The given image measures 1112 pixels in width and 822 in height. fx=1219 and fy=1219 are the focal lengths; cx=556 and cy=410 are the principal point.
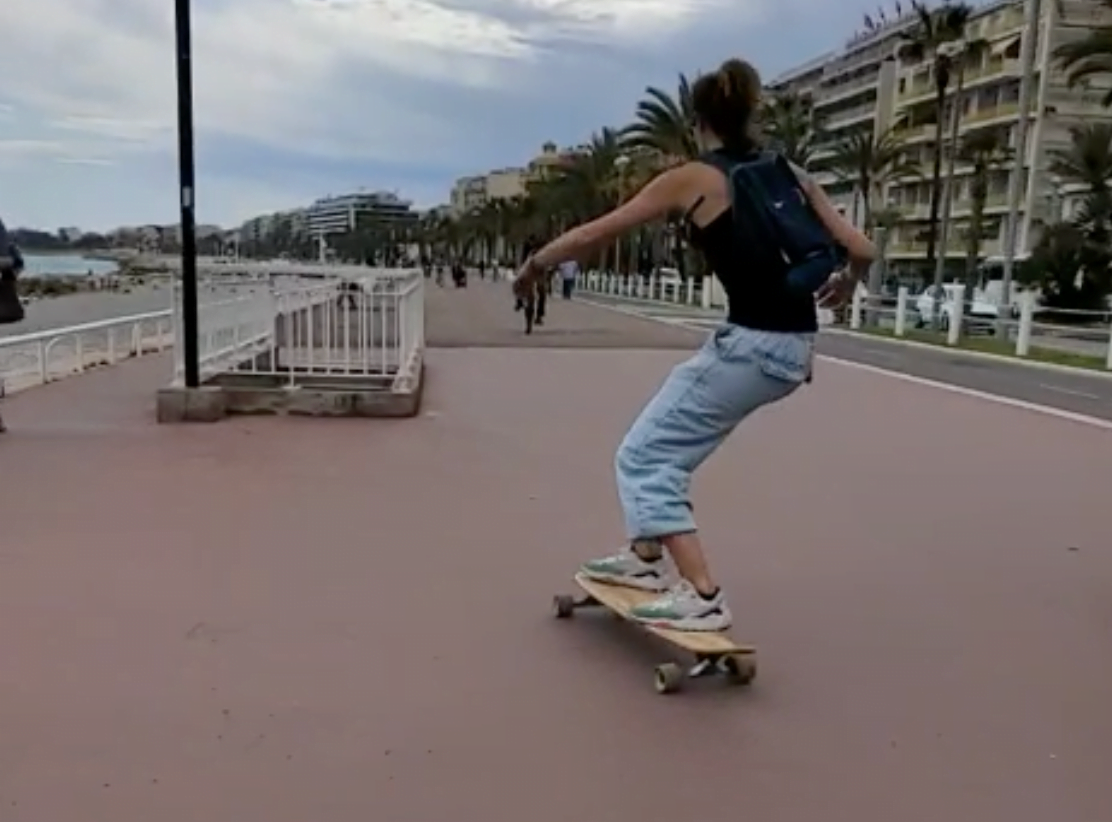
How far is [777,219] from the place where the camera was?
3.44 meters

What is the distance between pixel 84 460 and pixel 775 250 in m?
4.96

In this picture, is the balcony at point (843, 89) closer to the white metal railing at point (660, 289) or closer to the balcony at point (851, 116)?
the balcony at point (851, 116)

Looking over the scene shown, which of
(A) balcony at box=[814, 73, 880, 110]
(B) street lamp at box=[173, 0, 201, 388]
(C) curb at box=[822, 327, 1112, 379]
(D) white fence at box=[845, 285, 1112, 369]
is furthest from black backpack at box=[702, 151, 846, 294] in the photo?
(A) balcony at box=[814, 73, 880, 110]

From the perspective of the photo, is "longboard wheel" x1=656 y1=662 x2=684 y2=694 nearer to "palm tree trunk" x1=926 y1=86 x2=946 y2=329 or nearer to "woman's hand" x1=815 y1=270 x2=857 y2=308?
"woman's hand" x1=815 y1=270 x2=857 y2=308

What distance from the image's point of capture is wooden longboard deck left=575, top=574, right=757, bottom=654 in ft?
11.8

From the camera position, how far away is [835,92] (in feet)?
285

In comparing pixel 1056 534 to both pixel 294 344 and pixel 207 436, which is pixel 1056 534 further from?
pixel 294 344

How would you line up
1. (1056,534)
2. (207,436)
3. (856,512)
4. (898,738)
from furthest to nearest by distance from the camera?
(207,436), (856,512), (1056,534), (898,738)

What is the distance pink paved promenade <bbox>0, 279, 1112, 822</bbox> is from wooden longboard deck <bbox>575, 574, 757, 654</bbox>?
0.12m

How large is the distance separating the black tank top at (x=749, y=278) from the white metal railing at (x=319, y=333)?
6.51 metres

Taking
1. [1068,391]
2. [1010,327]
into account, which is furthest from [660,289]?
[1068,391]

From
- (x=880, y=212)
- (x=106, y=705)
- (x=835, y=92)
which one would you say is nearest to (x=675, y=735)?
(x=106, y=705)

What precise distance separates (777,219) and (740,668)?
1.31 meters

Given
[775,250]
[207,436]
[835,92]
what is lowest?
[207,436]
